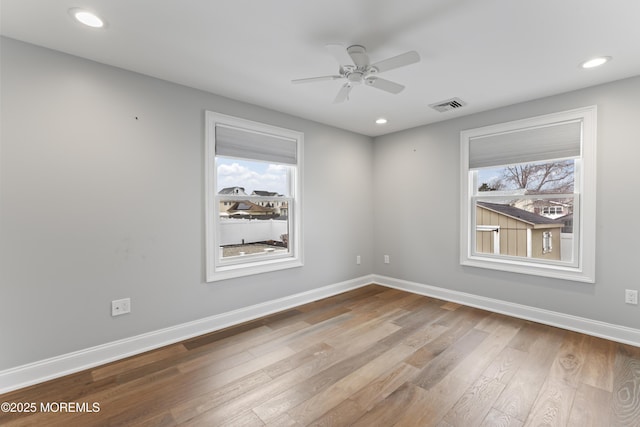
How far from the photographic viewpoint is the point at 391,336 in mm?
2879

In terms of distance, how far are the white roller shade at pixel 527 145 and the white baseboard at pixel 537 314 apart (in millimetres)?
1691

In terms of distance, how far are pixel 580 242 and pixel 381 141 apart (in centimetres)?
287

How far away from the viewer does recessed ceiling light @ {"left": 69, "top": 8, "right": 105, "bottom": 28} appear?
5.97 ft

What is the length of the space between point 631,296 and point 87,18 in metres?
4.96

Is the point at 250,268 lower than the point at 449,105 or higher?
lower

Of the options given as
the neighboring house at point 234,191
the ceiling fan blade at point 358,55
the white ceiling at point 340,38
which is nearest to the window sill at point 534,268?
the white ceiling at point 340,38

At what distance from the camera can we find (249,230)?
3.56 m

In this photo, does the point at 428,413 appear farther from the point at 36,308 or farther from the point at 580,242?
the point at 36,308

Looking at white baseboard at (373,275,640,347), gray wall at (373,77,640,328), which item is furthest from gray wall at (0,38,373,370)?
white baseboard at (373,275,640,347)

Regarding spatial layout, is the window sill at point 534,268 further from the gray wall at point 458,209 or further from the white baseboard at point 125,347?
the white baseboard at point 125,347

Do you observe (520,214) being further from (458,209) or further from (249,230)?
(249,230)

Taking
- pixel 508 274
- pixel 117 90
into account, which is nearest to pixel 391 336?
pixel 508 274

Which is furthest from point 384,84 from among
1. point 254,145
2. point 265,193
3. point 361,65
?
point 265,193

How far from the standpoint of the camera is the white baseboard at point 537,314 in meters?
2.75
